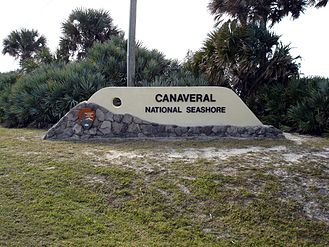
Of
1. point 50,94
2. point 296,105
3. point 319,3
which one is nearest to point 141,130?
point 50,94

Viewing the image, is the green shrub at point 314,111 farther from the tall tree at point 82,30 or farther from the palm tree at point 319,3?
the tall tree at point 82,30

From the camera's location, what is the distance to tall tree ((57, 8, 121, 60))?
56.2 feet

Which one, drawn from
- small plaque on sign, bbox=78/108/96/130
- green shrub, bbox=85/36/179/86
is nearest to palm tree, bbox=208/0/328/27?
green shrub, bbox=85/36/179/86

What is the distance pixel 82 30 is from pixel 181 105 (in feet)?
33.1

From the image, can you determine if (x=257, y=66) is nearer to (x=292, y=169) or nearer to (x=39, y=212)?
(x=292, y=169)

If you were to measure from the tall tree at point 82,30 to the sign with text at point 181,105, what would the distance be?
→ 29.1ft

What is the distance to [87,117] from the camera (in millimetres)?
8789

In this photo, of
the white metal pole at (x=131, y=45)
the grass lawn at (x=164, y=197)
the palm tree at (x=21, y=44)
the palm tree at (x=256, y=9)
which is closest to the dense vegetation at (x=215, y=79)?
the white metal pole at (x=131, y=45)

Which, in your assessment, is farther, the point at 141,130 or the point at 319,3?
the point at 319,3

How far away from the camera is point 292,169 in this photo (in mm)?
6066

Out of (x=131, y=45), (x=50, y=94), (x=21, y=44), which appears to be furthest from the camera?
(x=21, y=44)

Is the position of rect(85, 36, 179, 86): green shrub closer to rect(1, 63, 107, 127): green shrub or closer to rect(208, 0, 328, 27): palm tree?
rect(1, 63, 107, 127): green shrub

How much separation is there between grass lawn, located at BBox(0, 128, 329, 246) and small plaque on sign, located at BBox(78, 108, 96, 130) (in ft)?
4.65

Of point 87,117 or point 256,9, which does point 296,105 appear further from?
point 256,9
